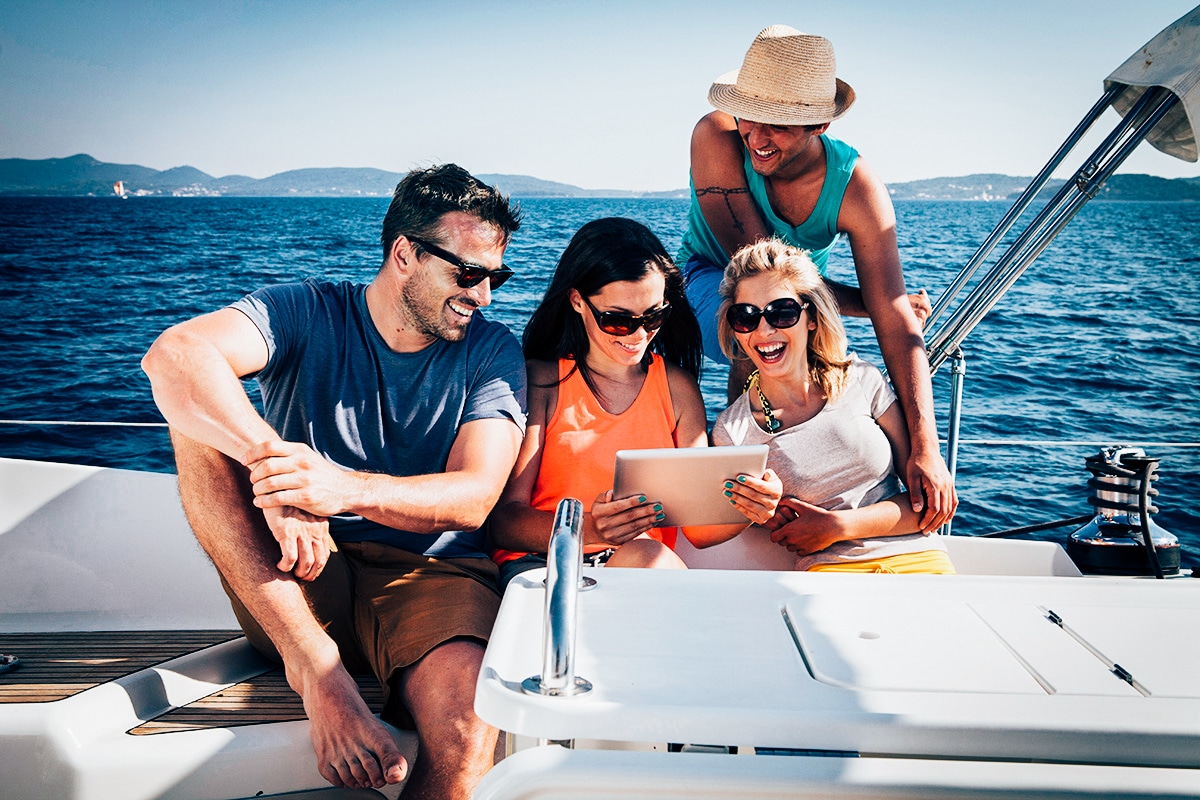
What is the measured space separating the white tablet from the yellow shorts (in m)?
0.26

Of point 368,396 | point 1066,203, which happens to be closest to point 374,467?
point 368,396

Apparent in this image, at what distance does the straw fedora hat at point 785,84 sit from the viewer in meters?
2.36

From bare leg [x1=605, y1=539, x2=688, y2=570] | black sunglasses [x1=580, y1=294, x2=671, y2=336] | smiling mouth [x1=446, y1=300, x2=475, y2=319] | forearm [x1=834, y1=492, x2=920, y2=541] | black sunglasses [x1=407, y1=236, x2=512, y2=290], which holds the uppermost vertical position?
black sunglasses [x1=407, y1=236, x2=512, y2=290]

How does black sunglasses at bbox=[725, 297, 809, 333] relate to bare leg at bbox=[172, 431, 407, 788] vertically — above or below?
above

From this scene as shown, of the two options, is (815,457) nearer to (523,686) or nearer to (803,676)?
(803,676)

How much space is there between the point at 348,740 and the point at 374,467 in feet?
2.15

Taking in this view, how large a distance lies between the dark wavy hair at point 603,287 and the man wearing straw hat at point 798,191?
0.58ft

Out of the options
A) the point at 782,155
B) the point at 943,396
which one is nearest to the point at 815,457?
the point at 782,155

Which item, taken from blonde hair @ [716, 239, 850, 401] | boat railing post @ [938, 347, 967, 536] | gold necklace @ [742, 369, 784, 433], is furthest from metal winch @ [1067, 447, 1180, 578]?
gold necklace @ [742, 369, 784, 433]

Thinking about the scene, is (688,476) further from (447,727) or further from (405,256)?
(405,256)

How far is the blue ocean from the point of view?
25.5ft

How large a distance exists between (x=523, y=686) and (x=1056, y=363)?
14.2 metres

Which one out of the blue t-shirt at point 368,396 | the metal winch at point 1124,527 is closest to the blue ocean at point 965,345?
the metal winch at point 1124,527

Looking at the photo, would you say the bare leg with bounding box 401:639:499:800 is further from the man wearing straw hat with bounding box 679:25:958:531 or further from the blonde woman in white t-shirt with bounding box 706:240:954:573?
the man wearing straw hat with bounding box 679:25:958:531
